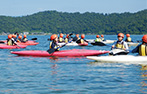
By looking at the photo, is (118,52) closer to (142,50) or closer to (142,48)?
(142,50)

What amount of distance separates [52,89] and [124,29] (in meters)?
179

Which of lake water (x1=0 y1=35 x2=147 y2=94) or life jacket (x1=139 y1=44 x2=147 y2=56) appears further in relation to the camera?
life jacket (x1=139 y1=44 x2=147 y2=56)

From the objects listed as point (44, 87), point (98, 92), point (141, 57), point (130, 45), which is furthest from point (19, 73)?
point (130, 45)

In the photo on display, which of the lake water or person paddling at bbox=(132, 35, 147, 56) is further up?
person paddling at bbox=(132, 35, 147, 56)

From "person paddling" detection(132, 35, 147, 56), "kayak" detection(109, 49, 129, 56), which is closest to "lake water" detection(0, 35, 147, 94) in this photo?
"person paddling" detection(132, 35, 147, 56)

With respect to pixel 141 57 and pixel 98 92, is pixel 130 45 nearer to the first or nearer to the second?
pixel 141 57

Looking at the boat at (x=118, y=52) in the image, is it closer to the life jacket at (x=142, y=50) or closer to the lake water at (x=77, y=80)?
the life jacket at (x=142, y=50)

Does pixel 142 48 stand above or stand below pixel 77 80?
above

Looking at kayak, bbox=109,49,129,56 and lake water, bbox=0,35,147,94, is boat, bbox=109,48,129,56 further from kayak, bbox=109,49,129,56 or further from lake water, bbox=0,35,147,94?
lake water, bbox=0,35,147,94

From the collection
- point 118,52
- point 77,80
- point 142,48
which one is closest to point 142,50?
point 142,48

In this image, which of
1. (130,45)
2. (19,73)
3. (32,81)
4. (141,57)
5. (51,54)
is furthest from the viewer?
(130,45)

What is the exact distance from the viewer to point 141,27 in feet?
604

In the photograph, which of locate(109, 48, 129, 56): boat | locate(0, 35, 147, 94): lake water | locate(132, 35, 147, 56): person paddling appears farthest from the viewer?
locate(109, 48, 129, 56): boat

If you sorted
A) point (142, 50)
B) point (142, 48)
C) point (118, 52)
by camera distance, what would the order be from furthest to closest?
point (118, 52), point (142, 50), point (142, 48)
